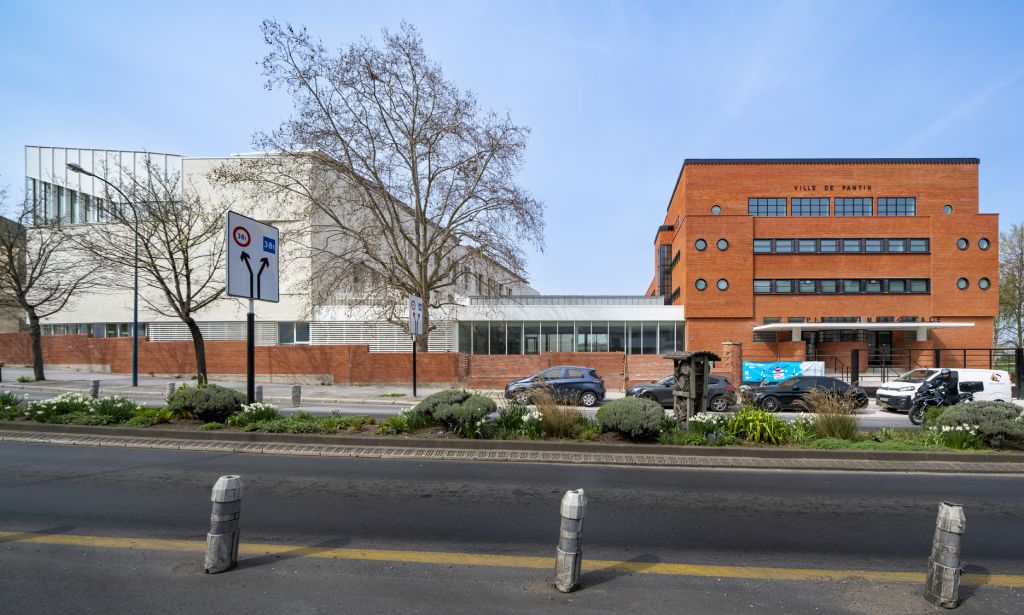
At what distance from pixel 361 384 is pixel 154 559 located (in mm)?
23226

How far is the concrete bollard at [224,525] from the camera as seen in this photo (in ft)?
14.5

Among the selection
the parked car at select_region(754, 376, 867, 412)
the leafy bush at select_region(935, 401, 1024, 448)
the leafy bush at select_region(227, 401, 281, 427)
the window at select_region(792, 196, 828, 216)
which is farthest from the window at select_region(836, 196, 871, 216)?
the leafy bush at select_region(227, 401, 281, 427)

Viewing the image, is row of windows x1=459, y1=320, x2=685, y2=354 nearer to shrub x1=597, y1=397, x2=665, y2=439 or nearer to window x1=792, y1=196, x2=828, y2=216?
window x1=792, y1=196, x2=828, y2=216

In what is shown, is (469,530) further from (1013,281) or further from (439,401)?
(1013,281)

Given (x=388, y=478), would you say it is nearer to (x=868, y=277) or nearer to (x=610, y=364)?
(x=610, y=364)

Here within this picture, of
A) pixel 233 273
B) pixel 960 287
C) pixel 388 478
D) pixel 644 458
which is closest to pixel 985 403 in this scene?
pixel 644 458

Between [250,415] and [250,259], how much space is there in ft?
10.3

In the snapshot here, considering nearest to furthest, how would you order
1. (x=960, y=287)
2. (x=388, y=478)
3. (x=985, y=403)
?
(x=388, y=478) < (x=985, y=403) < (x=960, y=287)

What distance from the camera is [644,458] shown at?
30.8ft

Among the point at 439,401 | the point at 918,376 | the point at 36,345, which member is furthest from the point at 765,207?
the point at 36,345

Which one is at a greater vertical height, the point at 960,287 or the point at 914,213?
the point at 914,213

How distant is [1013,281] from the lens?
46.2 m

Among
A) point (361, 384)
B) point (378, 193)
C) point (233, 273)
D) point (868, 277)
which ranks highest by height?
point (378, 193)

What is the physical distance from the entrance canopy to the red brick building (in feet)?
0.64
